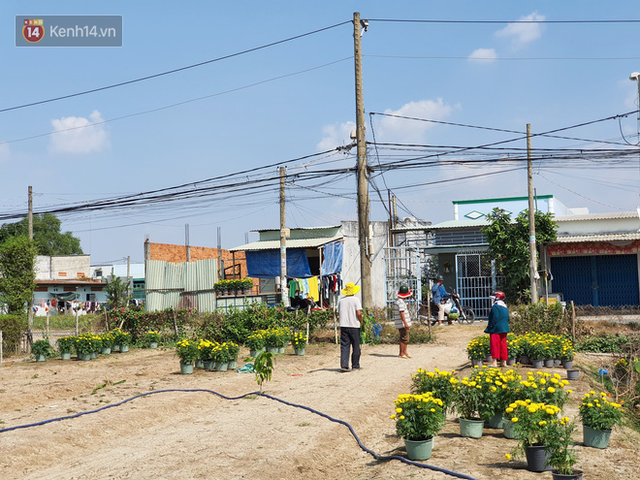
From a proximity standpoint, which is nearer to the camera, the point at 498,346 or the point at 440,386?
the point at 440,386

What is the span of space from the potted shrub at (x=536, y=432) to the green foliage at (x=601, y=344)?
10.3 m

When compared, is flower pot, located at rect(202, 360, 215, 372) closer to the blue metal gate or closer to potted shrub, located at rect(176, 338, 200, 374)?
potted shrub, located at rect(176, 338, 200, 374)

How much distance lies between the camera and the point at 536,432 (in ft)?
19.7

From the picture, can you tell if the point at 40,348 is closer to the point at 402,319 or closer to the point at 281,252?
the point at 281,252

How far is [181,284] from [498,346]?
1993cm

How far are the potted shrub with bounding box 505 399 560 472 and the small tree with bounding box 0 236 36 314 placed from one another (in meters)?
19.7

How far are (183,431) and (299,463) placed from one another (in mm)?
2358

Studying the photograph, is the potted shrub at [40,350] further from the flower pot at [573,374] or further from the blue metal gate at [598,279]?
the blue metal gate at [598,279]

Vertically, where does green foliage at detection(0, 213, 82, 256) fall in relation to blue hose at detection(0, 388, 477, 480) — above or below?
above

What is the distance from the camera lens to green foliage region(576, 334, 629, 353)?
1567 cm

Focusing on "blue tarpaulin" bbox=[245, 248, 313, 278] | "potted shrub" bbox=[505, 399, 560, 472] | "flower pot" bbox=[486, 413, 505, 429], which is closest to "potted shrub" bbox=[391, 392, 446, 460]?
"potted shrub" bbox=[505, 399, 560, 472]

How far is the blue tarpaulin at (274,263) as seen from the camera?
93.4 feet

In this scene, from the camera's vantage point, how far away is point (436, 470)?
610 centimetres

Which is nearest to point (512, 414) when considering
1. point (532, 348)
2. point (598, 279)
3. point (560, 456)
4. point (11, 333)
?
point (560, 456)
